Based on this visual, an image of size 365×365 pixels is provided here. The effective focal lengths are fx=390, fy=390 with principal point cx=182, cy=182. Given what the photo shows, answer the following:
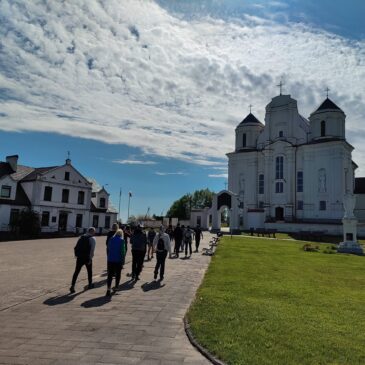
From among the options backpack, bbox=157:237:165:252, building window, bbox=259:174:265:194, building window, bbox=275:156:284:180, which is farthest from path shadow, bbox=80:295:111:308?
building window, bbox=259:174:265:194

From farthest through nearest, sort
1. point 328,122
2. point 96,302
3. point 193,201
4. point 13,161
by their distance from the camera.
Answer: point 193,201 < point 328,122 < point 13,161 < point 96,302

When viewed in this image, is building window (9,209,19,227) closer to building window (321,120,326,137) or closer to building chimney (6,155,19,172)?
building chimney (6,155,19,172)

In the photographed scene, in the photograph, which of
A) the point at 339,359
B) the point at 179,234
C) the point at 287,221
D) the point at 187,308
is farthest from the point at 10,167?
the point at 339,359

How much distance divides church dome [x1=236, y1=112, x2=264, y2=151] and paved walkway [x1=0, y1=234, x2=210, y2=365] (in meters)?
56.0

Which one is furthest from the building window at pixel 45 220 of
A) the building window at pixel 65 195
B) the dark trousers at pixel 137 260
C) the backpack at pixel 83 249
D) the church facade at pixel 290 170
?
the backpack at pixel 83 249

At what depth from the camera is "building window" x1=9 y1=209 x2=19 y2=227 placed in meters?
39.5

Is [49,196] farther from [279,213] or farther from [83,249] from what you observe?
[83,249]

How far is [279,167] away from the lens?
61.8m

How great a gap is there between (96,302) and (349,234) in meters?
25.2

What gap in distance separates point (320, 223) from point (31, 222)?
1394 inches

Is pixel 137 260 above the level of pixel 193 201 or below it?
below

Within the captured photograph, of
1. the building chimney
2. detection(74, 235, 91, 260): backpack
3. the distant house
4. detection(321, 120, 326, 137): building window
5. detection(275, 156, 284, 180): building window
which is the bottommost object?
detection(74, 235, 91, 260): backpack

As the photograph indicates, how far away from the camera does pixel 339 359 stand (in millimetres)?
5664

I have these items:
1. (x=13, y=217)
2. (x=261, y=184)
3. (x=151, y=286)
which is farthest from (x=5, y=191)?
(x=261, y=184)
